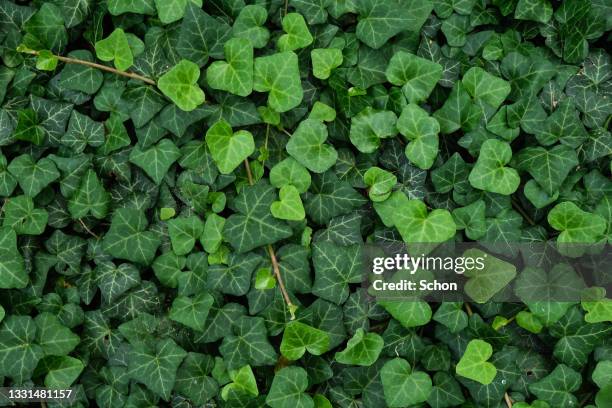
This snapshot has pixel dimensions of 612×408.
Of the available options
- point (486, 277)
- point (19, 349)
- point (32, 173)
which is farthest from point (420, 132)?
point (19, 349)

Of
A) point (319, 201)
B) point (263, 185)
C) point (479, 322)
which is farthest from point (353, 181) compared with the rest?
point (479, 322)

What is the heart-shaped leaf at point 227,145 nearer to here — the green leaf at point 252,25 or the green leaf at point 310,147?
the green leaf at point 310,147

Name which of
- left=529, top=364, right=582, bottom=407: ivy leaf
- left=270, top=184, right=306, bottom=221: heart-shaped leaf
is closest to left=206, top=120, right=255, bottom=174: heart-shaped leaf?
left=270, top=184, right=306, bottom=221: heart-shaped leaf

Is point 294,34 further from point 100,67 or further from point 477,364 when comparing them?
point 477,364

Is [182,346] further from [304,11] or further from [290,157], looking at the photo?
[304,11]

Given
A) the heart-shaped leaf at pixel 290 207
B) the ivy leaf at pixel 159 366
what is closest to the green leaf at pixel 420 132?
the heart-shaped leaf at pixel 290 207

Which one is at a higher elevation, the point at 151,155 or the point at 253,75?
the point at 253,75
